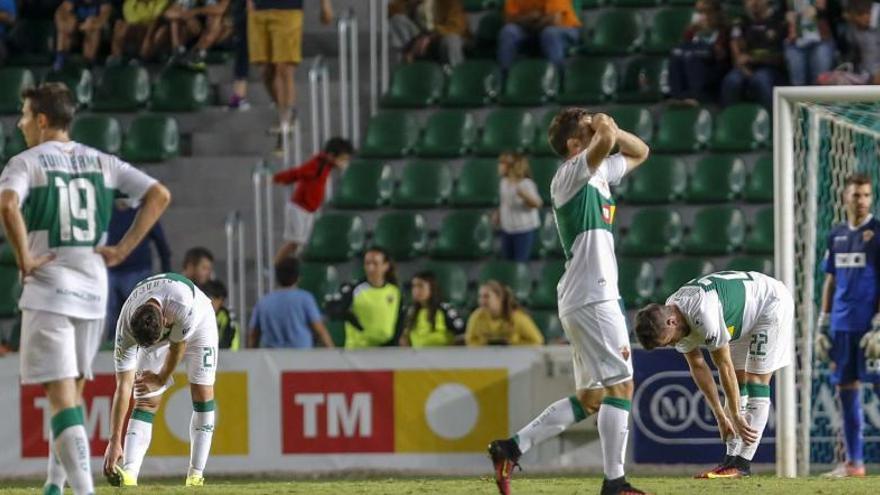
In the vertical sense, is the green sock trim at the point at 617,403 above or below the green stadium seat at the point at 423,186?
below

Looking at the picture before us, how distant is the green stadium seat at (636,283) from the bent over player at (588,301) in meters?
7.14

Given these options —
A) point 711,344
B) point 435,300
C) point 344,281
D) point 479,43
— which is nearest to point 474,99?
point 479,43

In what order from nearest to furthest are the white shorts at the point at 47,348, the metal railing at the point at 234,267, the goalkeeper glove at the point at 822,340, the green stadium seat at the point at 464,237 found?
1. the white shorts at the point at 47,348
2. the goalkeeper glove at the point at 822,340
3. the metal railing at the point at 234,267
4. the green stadium seat at the point at 464,237

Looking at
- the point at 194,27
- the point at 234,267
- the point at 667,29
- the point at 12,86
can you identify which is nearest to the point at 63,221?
the point at 234,267

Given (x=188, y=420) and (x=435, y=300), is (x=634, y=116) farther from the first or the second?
(x=188, y=420)

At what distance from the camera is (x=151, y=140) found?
19.6 metres

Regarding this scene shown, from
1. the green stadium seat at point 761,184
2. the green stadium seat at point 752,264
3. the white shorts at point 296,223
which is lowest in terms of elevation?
the green stadium seat at point 752,264

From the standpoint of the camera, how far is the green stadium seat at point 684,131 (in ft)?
61.1

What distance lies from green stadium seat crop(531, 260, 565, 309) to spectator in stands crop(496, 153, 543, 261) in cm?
25

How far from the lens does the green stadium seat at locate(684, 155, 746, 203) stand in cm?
1817

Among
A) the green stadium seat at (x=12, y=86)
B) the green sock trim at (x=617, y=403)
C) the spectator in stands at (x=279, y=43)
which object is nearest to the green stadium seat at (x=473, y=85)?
the spectator in stands at (x=279, y=43)

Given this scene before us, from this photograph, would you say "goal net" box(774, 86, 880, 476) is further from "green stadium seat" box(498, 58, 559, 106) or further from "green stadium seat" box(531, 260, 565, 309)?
"green stadium seat" box(498, 58, 559, 106)

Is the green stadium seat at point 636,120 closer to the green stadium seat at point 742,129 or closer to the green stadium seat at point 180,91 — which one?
→ the green stadium seat at point 742,129

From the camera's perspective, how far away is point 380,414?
611 inches
